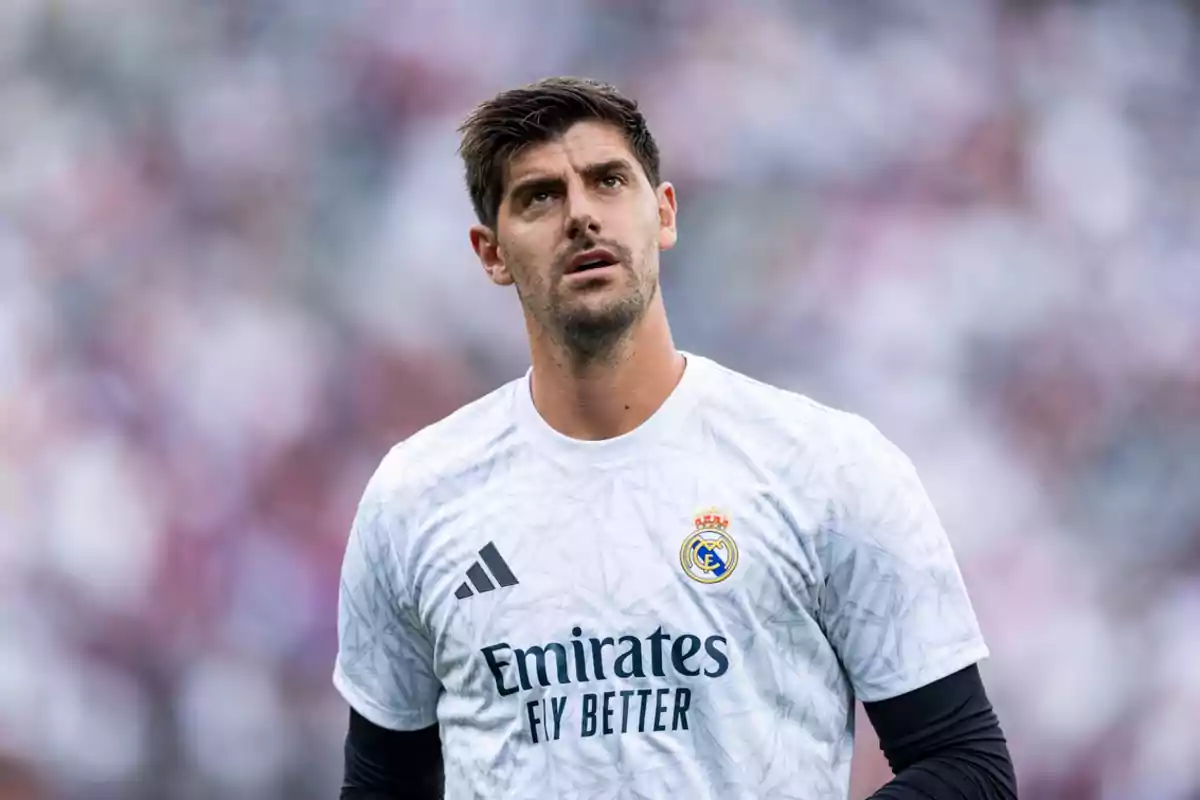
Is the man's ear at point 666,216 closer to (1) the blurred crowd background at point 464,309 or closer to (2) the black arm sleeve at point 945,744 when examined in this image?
(2) the black arm sleeve at point 945,744

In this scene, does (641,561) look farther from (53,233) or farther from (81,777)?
(53,233)

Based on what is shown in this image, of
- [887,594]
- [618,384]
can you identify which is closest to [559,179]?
[618,384]

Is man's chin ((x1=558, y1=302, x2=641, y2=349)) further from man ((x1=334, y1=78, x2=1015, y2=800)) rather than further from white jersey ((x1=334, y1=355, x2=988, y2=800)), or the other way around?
white jersey ((x1=334, y1=355, x2=988, y2=800))

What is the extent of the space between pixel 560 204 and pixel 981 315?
216 centimetres

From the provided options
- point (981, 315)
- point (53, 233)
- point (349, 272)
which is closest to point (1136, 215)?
point (981, 315)

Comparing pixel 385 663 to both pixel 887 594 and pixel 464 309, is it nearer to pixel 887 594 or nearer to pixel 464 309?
pixel 887 594

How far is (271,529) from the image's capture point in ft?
12.2

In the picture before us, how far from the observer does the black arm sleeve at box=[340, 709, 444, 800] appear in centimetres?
221

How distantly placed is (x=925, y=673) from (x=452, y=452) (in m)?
0.76

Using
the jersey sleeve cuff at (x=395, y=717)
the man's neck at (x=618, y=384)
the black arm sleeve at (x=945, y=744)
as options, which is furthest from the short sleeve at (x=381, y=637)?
the black arm sleeve at (x=945, y=744)

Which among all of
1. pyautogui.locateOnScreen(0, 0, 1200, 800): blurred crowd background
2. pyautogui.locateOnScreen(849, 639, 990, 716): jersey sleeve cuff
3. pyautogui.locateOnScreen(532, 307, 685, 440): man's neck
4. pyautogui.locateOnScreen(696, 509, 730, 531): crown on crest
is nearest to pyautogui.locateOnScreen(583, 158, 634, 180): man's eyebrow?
pyautogui.locateOnScreen(532, 307, 685, 440): man's neck

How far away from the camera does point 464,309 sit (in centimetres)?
387

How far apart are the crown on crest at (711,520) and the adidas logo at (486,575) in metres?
0.27

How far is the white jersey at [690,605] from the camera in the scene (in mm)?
1861
